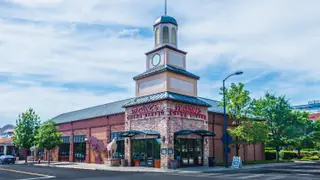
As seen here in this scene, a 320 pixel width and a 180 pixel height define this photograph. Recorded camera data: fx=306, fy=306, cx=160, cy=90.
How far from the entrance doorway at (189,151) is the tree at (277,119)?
1397 centimetres

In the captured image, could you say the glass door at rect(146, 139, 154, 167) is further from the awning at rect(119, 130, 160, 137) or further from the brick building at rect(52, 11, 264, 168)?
the awning at rect(119, 130, 160, 137)

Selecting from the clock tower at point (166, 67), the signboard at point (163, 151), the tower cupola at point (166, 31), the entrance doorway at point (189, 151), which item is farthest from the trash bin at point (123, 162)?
the tower cupola at point (166, 31)

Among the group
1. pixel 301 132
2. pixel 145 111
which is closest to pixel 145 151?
pixel 145 111

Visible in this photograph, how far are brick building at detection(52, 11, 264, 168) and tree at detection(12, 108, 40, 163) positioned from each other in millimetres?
14424

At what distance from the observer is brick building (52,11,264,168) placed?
96.2 feet

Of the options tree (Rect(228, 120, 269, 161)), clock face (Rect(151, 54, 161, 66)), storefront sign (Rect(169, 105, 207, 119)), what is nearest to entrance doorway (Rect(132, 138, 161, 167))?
storefront sign (Rect(169, 105, 207, 119))

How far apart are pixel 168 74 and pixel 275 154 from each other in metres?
24.7

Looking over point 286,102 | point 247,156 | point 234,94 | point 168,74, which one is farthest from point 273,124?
point 168,74

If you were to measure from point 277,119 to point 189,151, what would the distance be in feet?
60.9

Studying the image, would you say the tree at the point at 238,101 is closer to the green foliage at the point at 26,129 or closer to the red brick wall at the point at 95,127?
the red brick wall at the point at 95,127

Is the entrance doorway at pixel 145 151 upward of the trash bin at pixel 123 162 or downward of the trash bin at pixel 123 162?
upward

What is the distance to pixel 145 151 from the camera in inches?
1208

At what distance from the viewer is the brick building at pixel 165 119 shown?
96.2ft

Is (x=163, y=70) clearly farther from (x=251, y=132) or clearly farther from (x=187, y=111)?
(x=251, y=132)
